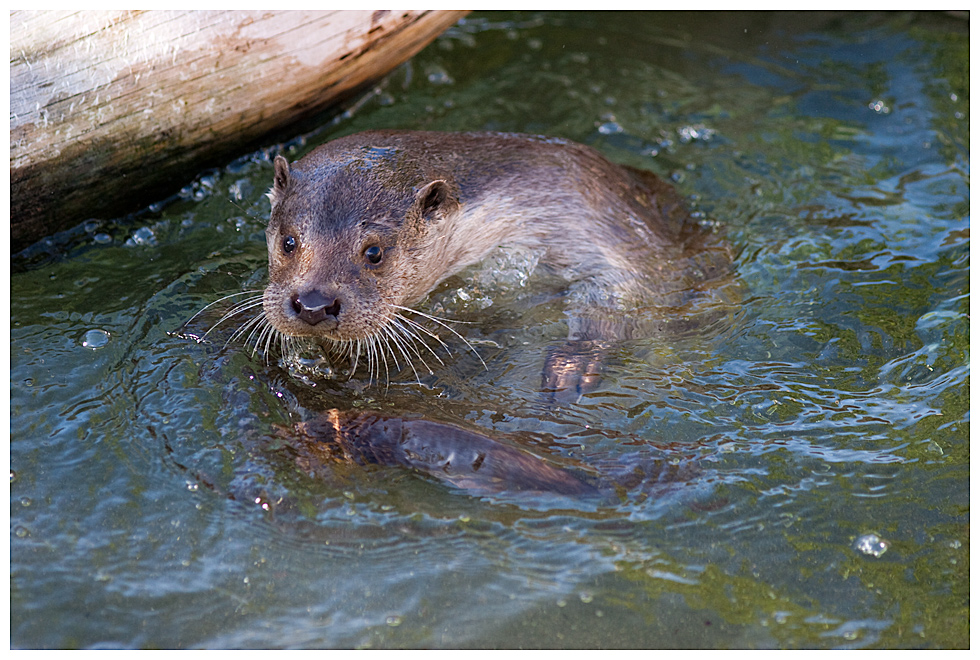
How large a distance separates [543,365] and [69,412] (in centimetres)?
165

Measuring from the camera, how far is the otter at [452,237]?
3297 millimetres

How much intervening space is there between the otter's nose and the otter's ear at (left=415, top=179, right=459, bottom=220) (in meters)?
0.54

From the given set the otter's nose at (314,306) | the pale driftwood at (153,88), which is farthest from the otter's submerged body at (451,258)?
the pale driftwood at (153,88)

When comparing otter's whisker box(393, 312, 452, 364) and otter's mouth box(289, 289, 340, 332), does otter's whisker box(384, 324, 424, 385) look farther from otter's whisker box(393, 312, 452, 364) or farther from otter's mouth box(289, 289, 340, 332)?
otter's mouth box(289, 289, 340, 332)

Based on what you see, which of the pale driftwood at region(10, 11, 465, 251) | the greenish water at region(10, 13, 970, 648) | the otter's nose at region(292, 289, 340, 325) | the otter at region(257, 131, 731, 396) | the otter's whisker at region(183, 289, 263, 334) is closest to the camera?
the greenish water at region(10, 13, 970, 648)

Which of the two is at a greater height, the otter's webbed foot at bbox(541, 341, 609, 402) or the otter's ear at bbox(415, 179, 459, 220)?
the otter's ear at bbox(415, 179, 459, 220)

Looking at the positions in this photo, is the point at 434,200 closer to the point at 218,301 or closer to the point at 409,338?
the point at 409,338

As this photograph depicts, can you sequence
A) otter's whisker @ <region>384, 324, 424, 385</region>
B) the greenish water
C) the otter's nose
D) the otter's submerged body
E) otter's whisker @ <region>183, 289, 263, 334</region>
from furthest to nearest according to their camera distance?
1. otter's whisker @ <region>183, 289, 263, 334</region>
2. otter's whisker @ <region>384, 324, 424, 385</region>
3. the otter's nose
4. the otter's submerged body
5. the greenish water

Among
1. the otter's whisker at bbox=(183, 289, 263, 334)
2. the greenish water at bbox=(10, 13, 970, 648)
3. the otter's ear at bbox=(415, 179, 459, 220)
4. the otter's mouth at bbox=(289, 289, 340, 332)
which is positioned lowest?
the greenish water at bbox=(10, 13, 970, 648)

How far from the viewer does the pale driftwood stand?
3770 mm

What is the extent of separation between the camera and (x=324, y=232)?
3.30 metres

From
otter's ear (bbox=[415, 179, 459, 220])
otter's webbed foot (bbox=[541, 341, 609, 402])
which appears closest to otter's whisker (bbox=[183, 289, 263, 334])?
otter's ear (bbox=[415, 179, 459, 220])

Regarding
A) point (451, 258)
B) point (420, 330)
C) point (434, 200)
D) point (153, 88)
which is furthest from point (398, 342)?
point (153, 88)

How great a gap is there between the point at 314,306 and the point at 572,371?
38.0 inches
